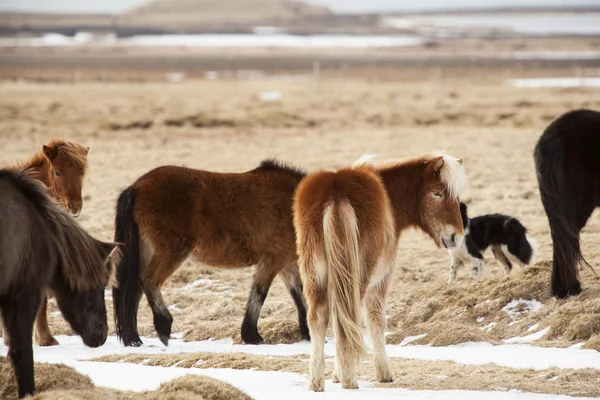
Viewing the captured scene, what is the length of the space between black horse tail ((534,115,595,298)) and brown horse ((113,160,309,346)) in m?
2.59

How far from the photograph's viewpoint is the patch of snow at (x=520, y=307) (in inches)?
344

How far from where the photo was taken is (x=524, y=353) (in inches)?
290

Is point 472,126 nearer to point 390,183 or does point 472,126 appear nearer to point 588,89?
point 588,89

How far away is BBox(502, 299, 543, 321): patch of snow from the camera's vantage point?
873 cm

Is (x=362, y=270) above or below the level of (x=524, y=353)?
above

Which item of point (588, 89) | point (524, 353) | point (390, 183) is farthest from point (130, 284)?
point (588, 89)

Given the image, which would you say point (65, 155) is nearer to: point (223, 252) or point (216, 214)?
point (216, 214)

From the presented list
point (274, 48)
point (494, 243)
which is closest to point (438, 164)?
point (494, 243)

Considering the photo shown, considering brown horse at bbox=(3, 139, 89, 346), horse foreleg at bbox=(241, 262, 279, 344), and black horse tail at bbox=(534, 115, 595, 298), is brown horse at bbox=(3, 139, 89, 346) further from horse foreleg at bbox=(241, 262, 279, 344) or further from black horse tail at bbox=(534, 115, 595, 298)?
black horse tail at bbox=(534, 115, 595, 298)

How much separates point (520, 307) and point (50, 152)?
202 inches

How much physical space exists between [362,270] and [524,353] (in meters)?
1.90

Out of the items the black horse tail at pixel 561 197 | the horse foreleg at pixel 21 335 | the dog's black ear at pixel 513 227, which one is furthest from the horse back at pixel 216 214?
the dog's black ear at pixel 513 227

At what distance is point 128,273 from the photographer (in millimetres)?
8492

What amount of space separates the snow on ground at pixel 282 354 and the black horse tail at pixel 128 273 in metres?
0.21
